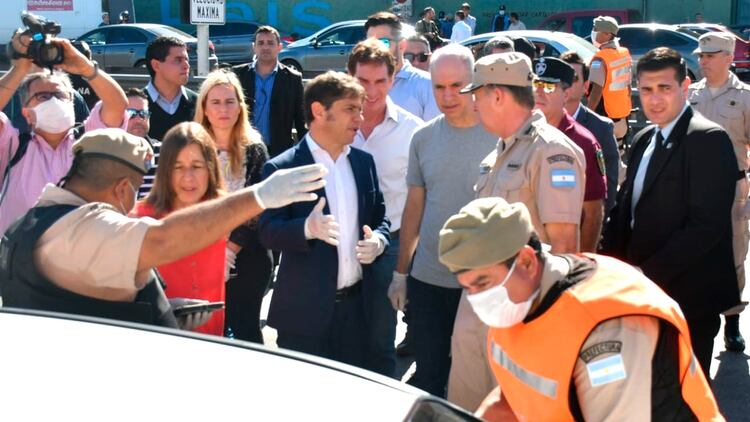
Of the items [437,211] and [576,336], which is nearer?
[576,336]

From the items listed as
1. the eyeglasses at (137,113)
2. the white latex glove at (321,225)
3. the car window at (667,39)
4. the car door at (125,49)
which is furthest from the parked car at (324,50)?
the white latex glove at (321,225)

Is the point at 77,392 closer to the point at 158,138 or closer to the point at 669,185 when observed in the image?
the point at 669,185

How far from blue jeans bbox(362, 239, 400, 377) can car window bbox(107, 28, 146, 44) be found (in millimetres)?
21427

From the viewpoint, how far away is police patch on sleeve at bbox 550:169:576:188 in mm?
3918

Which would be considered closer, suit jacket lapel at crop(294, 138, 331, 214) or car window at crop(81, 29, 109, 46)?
suit jacket lapel at crop(294, 138, 331, 214)

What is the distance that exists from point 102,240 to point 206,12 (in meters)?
8.16

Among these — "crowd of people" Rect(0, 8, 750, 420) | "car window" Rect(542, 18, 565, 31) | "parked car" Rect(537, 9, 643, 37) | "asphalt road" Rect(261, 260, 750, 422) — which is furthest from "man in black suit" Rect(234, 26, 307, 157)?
"car window" Rect(542, 18, 565, 31)

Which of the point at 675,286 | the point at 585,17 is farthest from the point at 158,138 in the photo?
the point at 585,17

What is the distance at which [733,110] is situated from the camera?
22.2 feet

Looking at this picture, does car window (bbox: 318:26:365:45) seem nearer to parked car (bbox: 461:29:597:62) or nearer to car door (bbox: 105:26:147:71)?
car door (bbox: 105:26:147:71)

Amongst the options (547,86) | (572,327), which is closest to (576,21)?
(547,86)

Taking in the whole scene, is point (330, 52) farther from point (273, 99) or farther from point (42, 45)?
point (42, 45)

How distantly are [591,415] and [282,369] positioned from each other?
848 millimetres

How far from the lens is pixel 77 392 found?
2152 mm
